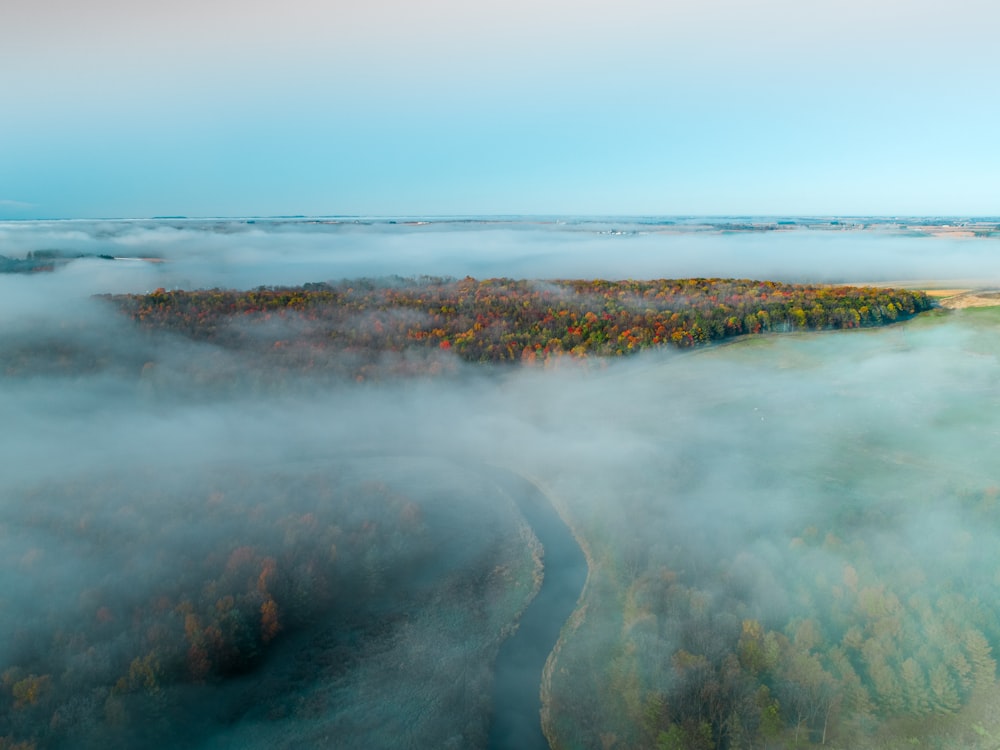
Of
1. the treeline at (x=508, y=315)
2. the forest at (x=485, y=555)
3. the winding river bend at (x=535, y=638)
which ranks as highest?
the treeline at (x=508, y=315)

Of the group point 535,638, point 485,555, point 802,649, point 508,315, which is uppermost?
point 508,315

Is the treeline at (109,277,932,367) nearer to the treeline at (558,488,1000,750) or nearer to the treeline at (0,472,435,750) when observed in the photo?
the treeline at (0,472,435,750)

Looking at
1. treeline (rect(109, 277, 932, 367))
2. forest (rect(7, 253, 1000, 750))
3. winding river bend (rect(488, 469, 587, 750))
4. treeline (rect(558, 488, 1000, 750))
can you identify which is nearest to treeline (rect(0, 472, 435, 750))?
forest (rect(7, 253, 1000, 750))

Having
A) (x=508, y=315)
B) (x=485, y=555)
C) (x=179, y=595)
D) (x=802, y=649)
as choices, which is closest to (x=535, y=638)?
(x=485, y=555)

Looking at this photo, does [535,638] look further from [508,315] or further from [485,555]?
[508,315]

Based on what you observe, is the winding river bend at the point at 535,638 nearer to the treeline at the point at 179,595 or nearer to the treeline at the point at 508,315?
the treeline at the point at 179,595

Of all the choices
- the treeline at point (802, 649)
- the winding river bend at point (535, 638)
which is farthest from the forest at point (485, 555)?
the winding river bend at point (535, 638)
